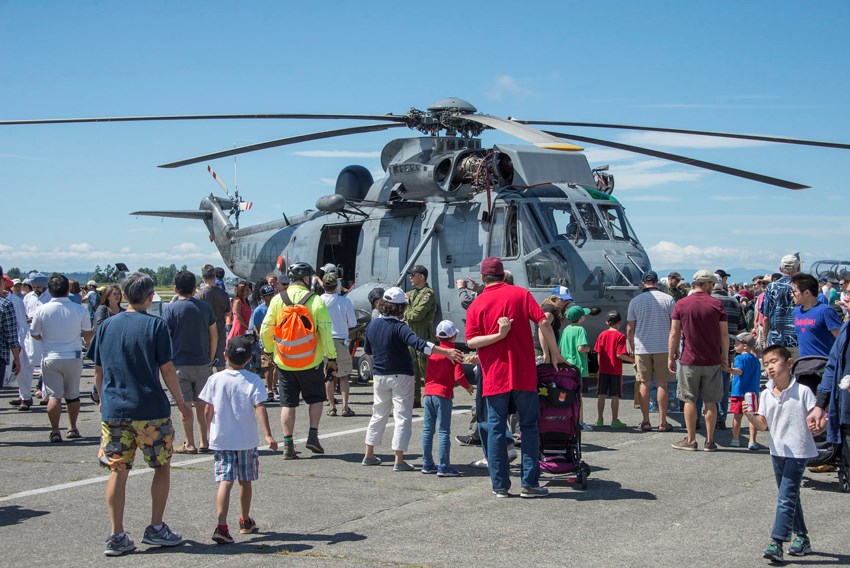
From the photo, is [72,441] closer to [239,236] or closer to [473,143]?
[473,143]

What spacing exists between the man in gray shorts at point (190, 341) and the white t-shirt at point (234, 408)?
2.96 m

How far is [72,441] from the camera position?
10.2 meters

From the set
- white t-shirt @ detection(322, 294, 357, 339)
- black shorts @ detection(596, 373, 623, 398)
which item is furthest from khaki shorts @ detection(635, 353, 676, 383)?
white t-shirt @ detection(322, 294, 357, 339)

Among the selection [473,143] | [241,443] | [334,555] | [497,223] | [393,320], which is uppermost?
[473,143]

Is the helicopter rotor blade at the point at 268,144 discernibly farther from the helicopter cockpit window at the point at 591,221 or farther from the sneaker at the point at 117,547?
the sneaker at the point at 117,547

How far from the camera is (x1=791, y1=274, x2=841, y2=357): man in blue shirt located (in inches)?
324

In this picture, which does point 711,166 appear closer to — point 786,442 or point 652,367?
point 652,367

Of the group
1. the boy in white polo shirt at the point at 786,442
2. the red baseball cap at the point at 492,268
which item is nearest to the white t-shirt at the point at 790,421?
the boy in white polo shirt at the point at 786,442

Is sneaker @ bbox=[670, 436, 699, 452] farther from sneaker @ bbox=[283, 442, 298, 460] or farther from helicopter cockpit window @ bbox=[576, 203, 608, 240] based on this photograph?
helicopter cockpit window @ bbox=[576, 203, 608, 240]

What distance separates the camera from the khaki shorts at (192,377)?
9.37 meters

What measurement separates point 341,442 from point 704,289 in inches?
165

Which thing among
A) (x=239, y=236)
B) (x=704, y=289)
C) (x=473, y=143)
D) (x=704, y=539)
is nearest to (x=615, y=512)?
(x=704, y=539)

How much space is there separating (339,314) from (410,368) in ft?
11.3

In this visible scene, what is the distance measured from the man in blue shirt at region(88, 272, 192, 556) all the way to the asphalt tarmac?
305 millimetres
